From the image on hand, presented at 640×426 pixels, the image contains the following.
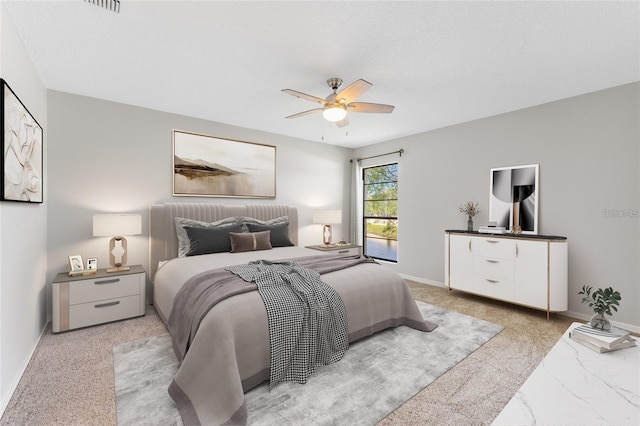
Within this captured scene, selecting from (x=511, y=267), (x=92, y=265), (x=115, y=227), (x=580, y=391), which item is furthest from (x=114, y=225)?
(x=511, y=267)

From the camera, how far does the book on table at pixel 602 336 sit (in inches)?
61.9

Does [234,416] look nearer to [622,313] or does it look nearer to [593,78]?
[622,313]

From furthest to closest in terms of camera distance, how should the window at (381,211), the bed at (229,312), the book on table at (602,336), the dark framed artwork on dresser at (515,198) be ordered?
the window at (381,211) < the dark framed artwork on dresser at (515,198) < the bed at (229,312) < the book on table at (602,336)

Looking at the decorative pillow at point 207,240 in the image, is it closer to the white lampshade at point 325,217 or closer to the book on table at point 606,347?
the white lampshade at point 325,217

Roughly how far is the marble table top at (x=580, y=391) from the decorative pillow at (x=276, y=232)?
327cm

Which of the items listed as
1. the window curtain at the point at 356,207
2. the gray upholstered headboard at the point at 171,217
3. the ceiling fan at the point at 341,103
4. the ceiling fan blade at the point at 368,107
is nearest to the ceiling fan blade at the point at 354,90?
the ceiling fan at the point at 341,103

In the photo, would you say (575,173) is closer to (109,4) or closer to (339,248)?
(339,248)

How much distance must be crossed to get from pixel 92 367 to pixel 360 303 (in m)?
2.18

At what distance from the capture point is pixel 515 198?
382 centimetres

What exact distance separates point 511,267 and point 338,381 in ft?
8.93

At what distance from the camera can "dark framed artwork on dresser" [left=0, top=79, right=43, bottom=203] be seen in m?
1.82

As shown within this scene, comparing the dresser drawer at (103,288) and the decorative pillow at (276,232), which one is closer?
the dresser drawer at (103,288)

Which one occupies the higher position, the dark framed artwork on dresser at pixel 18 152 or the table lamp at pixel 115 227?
the dark framed artwork on dresser at pixel 18 152

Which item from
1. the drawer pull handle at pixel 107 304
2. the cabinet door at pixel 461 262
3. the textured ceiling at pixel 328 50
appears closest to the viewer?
Answer: the textured ceiling at pixel 328 50
